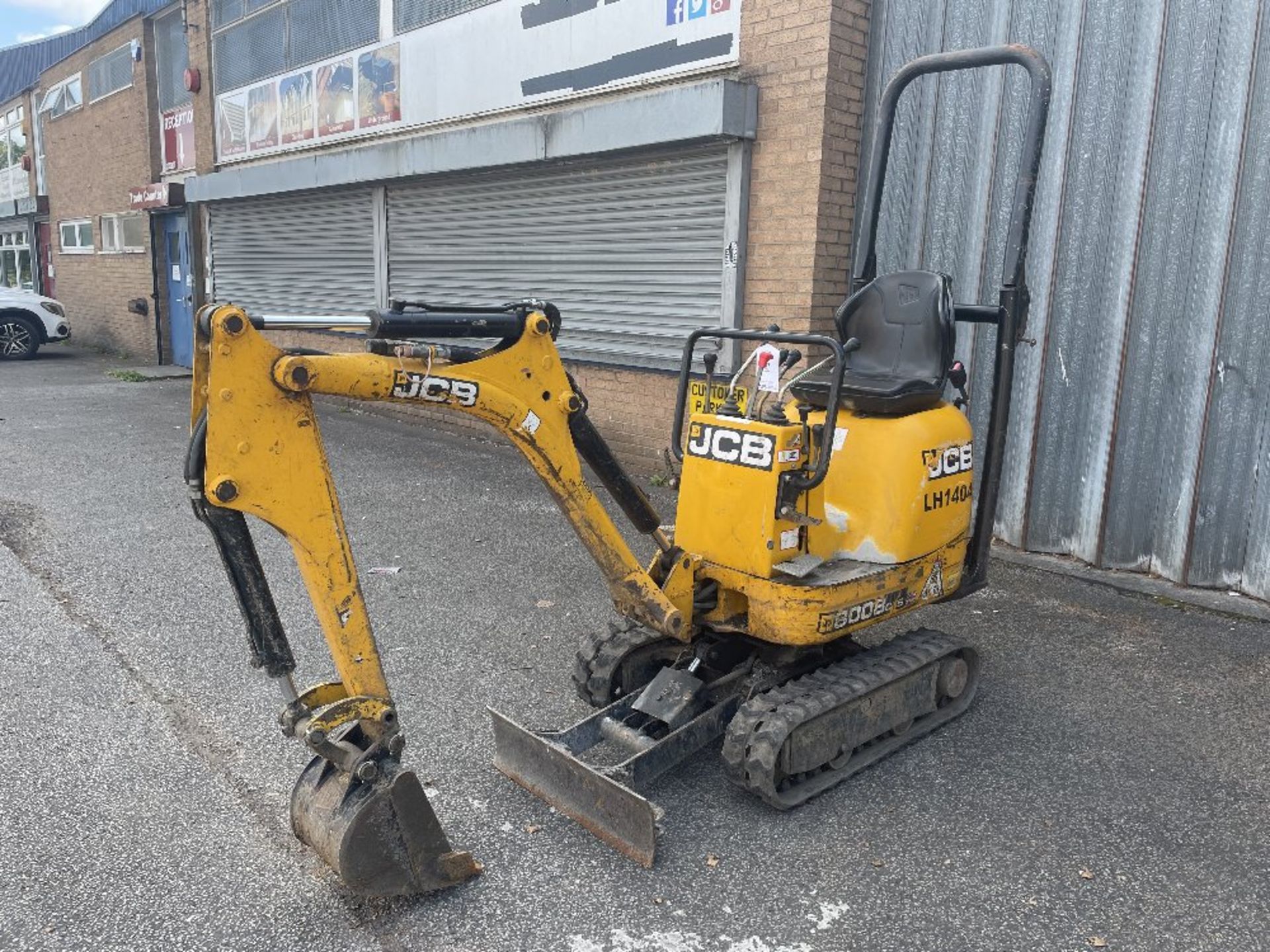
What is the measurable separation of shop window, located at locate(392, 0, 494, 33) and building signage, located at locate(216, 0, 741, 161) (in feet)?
0.26

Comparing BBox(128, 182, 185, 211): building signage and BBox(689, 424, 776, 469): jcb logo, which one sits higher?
BBox(128, 182, 185, 211): building signage

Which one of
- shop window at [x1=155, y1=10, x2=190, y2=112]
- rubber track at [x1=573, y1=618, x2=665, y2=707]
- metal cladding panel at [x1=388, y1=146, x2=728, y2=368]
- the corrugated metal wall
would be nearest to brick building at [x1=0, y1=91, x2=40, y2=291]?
shop window at [x1=155, y1=10, x2=190, y2=112]

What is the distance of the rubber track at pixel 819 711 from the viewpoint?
3383 mm

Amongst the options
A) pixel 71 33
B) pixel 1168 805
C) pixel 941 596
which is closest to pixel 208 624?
pixel 941 596

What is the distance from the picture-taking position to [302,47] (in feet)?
41.3

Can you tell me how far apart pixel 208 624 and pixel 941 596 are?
143 inches

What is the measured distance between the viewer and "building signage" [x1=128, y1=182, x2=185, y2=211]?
51.7ft

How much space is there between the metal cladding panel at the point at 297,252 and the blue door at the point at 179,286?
1.47 meters

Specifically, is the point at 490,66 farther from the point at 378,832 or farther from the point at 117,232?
the point at 117,232

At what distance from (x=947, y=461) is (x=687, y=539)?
3.57 ft

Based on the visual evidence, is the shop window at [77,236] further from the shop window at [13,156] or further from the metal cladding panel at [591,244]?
the metal cladding panel at [591,244]

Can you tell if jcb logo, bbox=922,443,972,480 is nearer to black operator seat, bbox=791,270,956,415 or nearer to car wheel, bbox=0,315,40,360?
black operator seat, bbox=791,270,956,415

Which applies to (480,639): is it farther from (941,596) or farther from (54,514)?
(54,514)

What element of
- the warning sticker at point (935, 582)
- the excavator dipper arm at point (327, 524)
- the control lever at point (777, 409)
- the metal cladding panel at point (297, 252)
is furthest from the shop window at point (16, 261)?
the warning sticker at point (935, 582)
